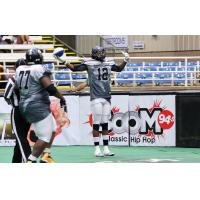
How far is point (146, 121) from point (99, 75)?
91.2 inches

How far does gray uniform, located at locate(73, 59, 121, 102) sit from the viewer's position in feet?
39.8

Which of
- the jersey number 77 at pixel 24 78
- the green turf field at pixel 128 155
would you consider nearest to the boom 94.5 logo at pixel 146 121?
the green turf field at pixel 128 155

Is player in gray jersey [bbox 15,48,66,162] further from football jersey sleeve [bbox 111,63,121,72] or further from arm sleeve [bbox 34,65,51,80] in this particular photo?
football jersey sleeve [bbox 111,63,121,72]

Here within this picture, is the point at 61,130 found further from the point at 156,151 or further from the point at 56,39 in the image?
the point at 56,39

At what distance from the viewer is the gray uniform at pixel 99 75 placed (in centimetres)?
1214

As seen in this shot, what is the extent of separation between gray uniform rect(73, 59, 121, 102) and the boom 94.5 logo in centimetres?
193

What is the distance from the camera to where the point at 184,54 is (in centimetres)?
2892

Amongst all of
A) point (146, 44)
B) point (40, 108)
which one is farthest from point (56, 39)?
point (40, 108)

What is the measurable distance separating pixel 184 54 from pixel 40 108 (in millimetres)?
20548

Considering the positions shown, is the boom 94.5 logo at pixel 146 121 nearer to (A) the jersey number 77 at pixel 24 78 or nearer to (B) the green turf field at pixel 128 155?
(B) the green turf field at pixel 128 155

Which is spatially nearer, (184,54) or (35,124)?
(35,124)

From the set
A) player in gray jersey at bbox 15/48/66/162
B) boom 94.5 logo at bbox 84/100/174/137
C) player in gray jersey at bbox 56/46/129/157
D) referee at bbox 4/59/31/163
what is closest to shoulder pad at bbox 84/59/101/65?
player in gray jersey at bbox 56/46/129/157

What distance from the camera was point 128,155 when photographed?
40.3 ft

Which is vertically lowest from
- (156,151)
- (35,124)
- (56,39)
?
(156,151)
